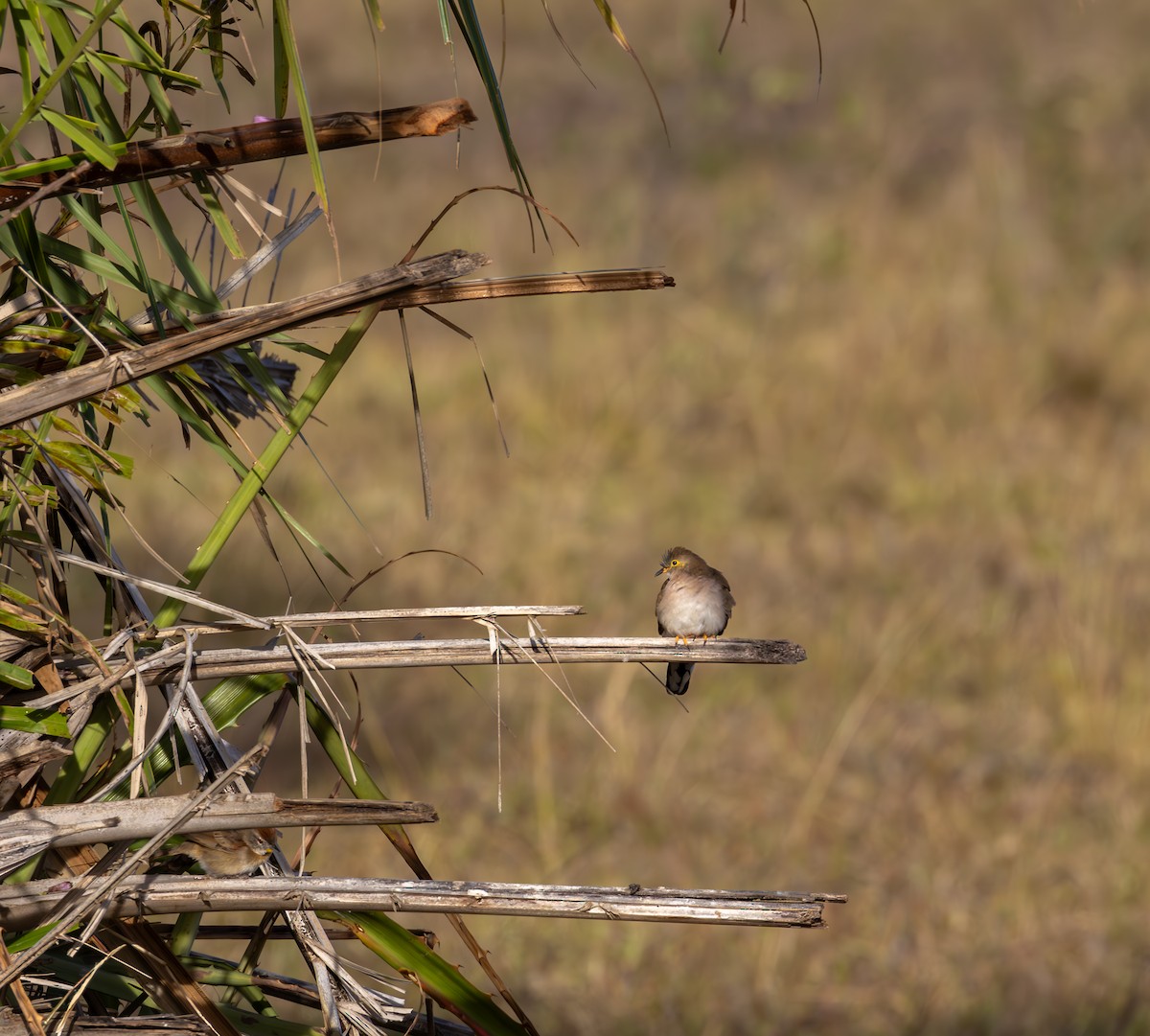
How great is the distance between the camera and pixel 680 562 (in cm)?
537

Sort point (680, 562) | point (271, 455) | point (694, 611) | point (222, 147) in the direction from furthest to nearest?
point (680, 562) < point (694, 611) < point (271, 455) < point (222, 147)

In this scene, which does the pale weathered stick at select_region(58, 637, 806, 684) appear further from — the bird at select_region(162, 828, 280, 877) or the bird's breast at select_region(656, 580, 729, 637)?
the bird's breast at select_region(656, 580, 729, 637)

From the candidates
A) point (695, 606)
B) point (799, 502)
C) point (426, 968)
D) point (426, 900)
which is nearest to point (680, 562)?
point (695, 606)

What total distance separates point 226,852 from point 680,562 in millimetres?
3250

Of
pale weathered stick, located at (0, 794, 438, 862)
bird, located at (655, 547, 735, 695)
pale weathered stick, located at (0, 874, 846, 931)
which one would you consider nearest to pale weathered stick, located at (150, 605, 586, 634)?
pale weathered stick, located at (0, 794, 438, 862)

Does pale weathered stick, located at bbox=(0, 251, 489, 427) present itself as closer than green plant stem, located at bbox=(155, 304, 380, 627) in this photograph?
Yes

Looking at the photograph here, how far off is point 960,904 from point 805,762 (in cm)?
149

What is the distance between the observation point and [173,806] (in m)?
2.08

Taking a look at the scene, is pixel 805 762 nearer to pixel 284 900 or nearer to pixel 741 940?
pixel 741 940

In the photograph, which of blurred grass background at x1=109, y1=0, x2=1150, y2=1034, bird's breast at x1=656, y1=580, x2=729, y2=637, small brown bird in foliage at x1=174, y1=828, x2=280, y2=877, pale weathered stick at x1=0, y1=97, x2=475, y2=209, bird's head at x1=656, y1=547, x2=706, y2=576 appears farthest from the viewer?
blurred grass background at x1=109, y1=0, x2=1150, y2=1034

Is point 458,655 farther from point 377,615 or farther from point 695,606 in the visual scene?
point 695,606

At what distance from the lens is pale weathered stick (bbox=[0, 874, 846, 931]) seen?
81.9 inches

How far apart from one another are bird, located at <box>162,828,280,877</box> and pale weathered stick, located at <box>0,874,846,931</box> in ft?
0.28

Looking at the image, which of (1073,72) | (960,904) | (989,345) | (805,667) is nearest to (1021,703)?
(805,667)
